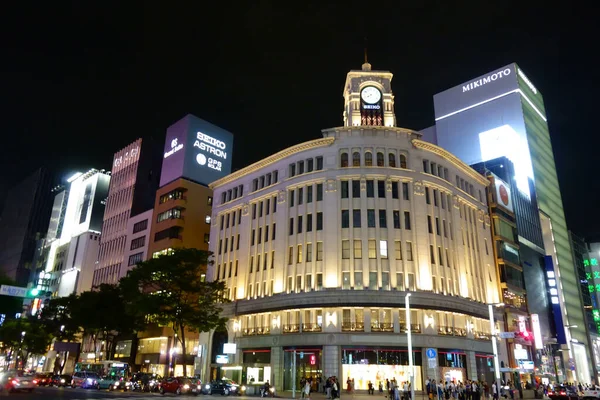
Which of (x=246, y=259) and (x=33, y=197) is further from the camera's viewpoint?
(x=33, y=197)

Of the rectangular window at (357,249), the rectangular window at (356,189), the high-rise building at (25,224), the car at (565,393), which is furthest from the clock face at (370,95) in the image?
the high-rise building at (25,224)

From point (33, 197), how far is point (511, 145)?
16419 cm

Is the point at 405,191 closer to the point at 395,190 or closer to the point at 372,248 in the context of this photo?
the point at 395,190

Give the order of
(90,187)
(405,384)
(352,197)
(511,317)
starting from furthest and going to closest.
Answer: (90,187) < (511,317) < (352,197) < (405,384)

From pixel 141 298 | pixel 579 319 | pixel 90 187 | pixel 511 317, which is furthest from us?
pixel 90 187

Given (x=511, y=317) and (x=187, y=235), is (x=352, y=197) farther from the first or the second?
(x=187, y=235)

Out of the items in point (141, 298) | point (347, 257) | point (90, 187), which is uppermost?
point (90, 187)

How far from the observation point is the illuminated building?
7662cm

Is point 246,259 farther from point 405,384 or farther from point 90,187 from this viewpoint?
point 90,187

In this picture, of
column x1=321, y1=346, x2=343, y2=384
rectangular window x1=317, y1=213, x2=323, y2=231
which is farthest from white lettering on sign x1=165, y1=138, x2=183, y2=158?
column x1=321, y1=346, x2=343, y2=384

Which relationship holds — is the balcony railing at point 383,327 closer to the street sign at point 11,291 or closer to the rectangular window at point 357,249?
the rectangular window at point 357,249

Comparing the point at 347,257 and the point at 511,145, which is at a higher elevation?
the point at 511,145

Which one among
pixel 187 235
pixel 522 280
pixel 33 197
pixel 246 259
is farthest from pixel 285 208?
pixel 33 197

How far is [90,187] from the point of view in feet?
408
